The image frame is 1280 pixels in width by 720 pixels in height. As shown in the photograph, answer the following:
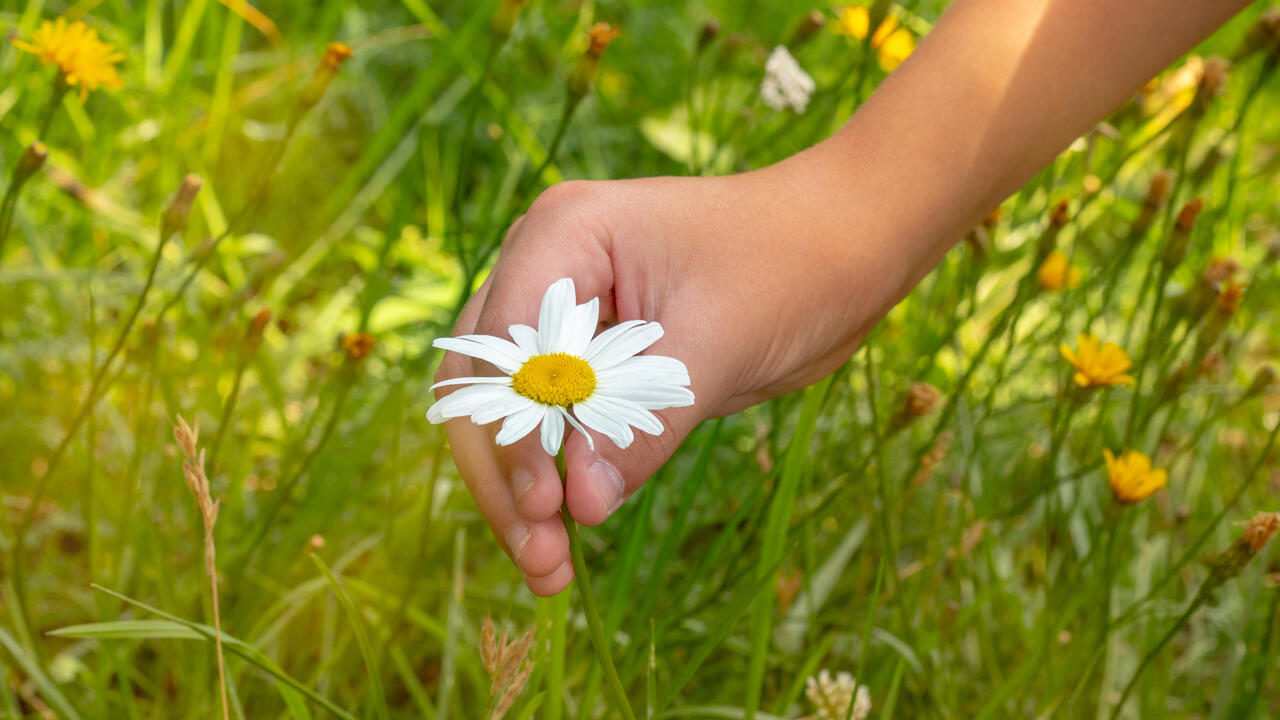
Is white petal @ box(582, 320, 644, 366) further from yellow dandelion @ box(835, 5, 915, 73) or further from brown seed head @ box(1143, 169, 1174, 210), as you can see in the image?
yellow dandelion @ box(835, 5, 915, 73)

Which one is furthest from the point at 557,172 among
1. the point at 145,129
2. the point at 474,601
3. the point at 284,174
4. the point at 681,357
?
the point at 681,357

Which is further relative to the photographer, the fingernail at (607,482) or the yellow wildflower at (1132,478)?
the yellow wildflower at (1132,478)

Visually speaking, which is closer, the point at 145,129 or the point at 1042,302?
the point at 145,129

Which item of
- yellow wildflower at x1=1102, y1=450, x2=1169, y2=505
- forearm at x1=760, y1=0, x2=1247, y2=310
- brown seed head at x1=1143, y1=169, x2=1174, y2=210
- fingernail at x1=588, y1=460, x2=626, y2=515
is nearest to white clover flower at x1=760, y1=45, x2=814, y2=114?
forearm at x1=760, y1=0, x2=1247, y2=310

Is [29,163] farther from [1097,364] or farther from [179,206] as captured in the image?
[1097,364]

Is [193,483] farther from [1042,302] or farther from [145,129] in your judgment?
[1042,302]

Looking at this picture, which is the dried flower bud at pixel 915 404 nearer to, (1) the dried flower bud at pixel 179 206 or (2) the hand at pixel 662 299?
(2) the hand at pixel 662 299

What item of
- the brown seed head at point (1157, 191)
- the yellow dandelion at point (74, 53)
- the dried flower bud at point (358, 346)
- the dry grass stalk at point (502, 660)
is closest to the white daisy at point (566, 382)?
the dry grass stalk at point (502, 660)
